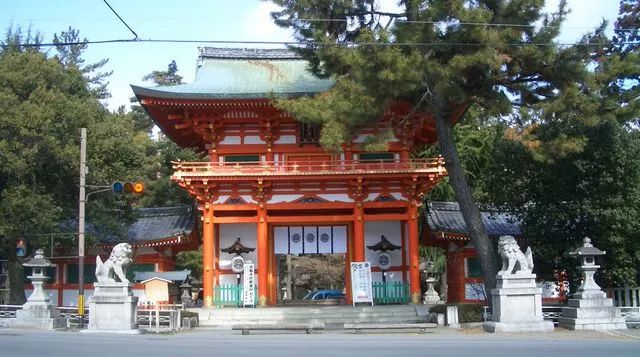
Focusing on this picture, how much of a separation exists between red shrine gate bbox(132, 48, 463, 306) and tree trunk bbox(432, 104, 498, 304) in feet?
7.51

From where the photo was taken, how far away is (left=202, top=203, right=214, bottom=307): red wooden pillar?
22.9 m

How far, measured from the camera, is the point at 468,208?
1984 centimetres

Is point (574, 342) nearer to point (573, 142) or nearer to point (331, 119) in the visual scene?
point (573, 142)

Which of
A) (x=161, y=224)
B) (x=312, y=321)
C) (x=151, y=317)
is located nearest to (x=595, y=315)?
(x=312, y=321)

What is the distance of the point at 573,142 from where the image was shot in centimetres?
1791

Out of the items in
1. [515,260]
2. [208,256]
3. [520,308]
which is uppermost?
[208,256]

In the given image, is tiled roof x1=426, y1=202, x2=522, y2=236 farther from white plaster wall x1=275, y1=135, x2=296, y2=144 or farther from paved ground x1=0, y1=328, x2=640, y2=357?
paved ground x1=0, y1=328, x2=640, y2=357

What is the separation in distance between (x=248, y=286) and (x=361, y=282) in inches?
161

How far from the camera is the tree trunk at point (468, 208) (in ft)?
64.4

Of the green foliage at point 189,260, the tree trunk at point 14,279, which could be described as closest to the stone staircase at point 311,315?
the tree trunk at point 14,279

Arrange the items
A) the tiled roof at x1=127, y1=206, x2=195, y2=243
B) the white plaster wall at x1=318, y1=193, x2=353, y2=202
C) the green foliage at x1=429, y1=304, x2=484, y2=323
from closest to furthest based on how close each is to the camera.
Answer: the green foliage at x1=429, y1=304, x2=484, y2=323
the white plaster wall at x1=318, y1=193, x2=353, y2=202
the tiled roof at x1=127, y1=206, x2=195, y2=243

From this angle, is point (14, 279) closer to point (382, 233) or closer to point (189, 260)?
point (382, 233)

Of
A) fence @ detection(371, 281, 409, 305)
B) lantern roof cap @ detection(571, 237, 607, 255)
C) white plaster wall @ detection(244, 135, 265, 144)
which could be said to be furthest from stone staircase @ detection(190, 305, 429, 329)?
white plaster wall @ detection(244, 135, 265, 144)

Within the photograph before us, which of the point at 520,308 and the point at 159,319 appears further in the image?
the point at 159,319
